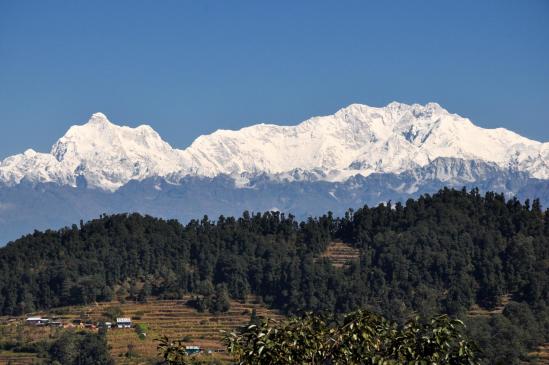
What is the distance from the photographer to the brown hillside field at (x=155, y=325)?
484 feet

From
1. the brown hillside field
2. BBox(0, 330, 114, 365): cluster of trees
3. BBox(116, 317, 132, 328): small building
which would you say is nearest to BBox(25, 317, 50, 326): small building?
the brown hillside field

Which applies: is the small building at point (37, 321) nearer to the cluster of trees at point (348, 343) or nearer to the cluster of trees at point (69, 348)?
the cluster of trees at point (69, 348)

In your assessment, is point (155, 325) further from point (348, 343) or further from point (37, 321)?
point (348, 343)

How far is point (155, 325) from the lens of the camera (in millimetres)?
161375

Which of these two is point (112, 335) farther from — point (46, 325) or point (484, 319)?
point (484, 319)

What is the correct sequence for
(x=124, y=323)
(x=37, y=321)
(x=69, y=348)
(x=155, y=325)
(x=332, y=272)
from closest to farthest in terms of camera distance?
(x=69, y=348), (x=124, y=323), (x=155, y=325), (x=37, y=321), (x=332, y=272)

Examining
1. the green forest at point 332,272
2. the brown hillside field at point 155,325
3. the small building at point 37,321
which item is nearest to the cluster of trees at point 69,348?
the brown hillside field at point 155,325

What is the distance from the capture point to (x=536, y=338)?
14588 centimetres

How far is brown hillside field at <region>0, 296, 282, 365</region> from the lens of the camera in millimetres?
147375

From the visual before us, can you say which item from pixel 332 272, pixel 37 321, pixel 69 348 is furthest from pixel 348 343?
pixel 332 272

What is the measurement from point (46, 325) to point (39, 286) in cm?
2100

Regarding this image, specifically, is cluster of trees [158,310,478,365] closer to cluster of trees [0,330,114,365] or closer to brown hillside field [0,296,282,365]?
brown hillside field [0,296,282,365]

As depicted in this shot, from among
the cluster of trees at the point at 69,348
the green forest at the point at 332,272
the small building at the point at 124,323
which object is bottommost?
the cluster of trees at the point at 69,348

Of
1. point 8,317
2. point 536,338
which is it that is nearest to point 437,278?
point 536,338
